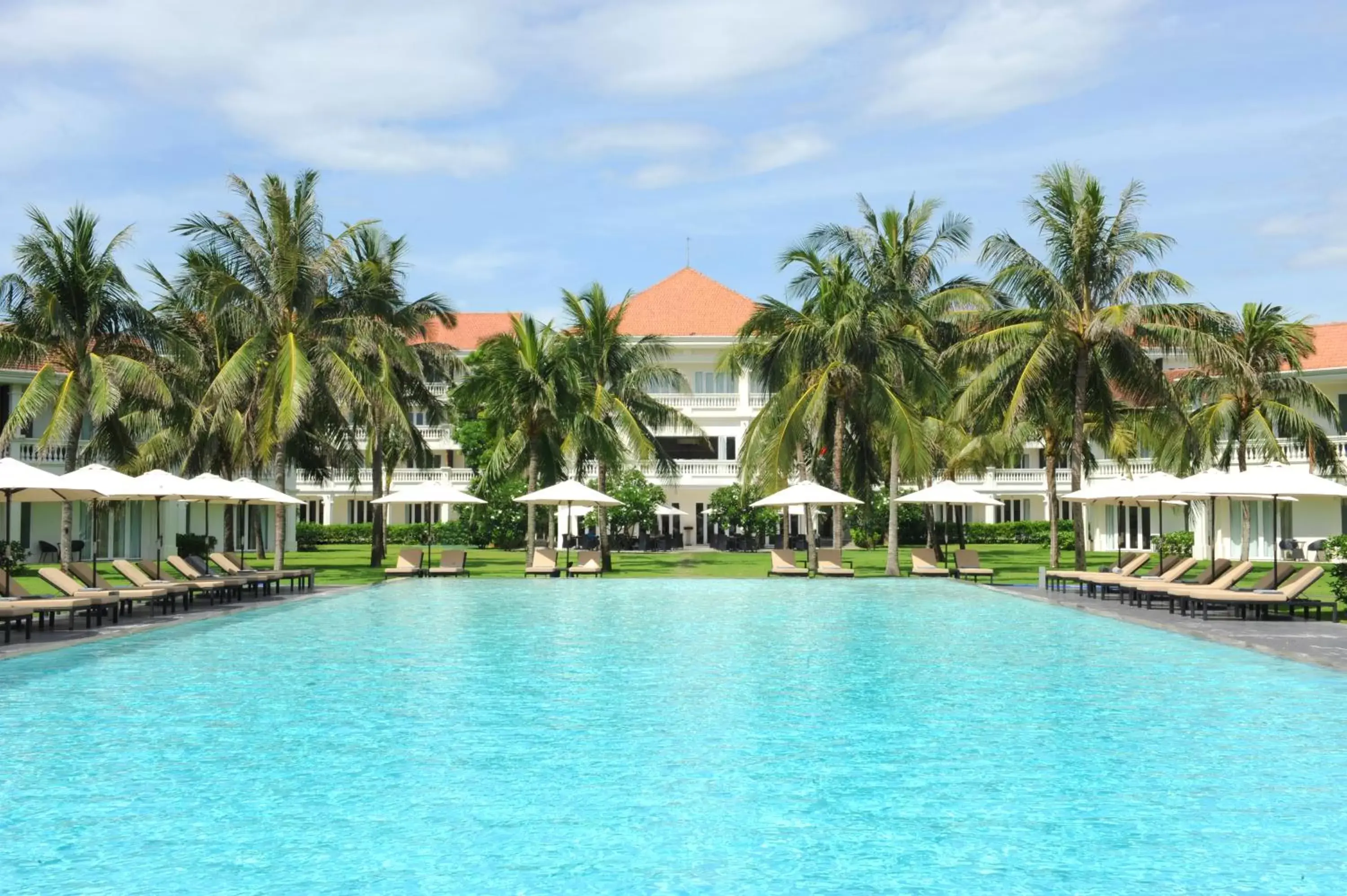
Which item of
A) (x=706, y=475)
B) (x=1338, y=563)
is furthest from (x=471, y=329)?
(x=1338, y=563)

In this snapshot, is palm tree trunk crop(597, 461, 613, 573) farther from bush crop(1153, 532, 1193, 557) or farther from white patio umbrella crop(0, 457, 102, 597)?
bush crop(1153, 532, 1193, 557)

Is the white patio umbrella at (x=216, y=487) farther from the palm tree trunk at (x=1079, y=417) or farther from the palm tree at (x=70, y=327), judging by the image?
the palm tree trunk at (x=1079, y=417)

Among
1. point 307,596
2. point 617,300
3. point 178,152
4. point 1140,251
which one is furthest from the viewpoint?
point 617,300

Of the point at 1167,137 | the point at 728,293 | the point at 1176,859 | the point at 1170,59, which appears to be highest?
the point at 728,293

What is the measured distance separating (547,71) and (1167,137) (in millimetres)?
8969

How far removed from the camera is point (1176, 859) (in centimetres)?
679

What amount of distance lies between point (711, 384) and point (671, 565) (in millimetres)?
19067

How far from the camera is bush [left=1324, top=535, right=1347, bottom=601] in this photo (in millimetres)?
18812

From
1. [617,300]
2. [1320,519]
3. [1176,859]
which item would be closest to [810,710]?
[1176,859]

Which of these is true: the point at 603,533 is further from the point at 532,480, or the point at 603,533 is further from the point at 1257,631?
the point at 1257,631

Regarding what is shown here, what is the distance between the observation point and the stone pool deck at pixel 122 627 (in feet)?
49.5

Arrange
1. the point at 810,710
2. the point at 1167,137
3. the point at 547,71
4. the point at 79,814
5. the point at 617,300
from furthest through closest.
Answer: the point at 617,300, the point at 547,71, the point at 1167,137, the point at 810,710, the point at 79,814

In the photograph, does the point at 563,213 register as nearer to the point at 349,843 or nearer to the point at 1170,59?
the point at 1170,59

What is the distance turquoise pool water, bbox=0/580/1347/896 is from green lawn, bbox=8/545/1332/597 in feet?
43.7
